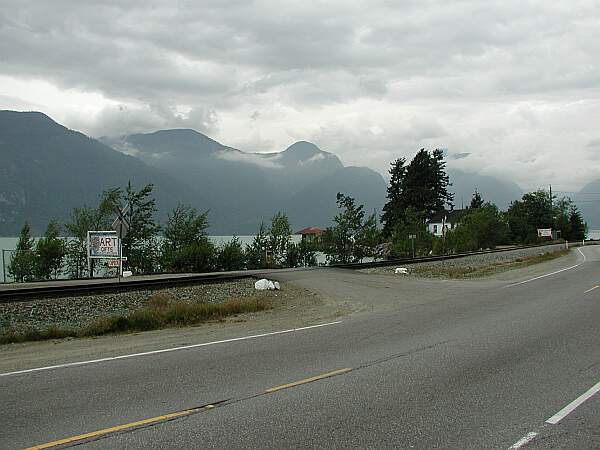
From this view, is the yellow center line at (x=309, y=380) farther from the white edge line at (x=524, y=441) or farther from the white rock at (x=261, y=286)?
the white rock at (x=261, y=286)

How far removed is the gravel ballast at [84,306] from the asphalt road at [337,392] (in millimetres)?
7055

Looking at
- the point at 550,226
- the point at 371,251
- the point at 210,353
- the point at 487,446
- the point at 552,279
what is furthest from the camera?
the point at 550,226

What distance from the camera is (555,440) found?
5898 millimetres

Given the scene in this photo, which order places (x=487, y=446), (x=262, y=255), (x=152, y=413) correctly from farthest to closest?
(x=262, y=255) < (x=152, y=413) < (x=487, y=446)

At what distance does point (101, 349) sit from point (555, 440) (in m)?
8.18

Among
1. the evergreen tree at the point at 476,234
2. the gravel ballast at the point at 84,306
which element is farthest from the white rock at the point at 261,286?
the evergreen tree at the point at 476,234

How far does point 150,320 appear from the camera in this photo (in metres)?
15.2

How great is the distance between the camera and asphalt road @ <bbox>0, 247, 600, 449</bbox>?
5.98 metres

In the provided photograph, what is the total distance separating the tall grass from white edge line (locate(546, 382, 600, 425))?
1027cm

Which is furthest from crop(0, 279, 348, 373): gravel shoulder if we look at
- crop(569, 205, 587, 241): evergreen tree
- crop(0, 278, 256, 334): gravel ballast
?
crop(569, 205, 587, 241): evergreen tree

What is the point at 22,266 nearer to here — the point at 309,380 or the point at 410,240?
the point at 309,380

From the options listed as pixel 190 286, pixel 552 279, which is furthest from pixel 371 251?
pixel 190 286

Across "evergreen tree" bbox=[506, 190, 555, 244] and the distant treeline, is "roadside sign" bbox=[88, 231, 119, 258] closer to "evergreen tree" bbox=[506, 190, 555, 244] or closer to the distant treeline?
the distant treeline

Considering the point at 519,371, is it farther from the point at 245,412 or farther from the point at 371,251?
the point at 371,251
